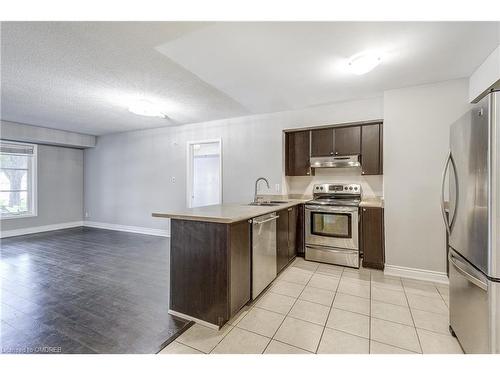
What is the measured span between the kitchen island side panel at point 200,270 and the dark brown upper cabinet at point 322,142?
243 centimetres

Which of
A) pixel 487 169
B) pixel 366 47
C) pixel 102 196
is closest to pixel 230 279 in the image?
pixel 487 169

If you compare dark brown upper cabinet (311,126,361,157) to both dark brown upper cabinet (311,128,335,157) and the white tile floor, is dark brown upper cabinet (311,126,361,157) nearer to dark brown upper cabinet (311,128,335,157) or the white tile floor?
dark brown upper cabinet (311,128,335,157)

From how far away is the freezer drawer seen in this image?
1336 mm

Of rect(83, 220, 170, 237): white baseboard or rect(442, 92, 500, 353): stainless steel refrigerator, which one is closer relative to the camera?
rect(442, 92, 500, 353): stainless steel refrigerator

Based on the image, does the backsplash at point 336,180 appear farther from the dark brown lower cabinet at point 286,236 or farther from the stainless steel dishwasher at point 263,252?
the stainless steel dishwasher at point 263,252

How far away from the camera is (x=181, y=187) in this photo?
511 cm

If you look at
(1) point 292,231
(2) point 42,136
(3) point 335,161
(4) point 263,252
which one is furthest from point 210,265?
(2) point 42,136

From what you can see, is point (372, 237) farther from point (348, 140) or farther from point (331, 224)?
point (348, 140)

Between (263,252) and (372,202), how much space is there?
2012 millimetres

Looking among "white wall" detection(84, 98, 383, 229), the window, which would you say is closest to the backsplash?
"white wall" detection(84, 98, 383, 229)

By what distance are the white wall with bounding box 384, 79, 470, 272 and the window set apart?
7.70 meters

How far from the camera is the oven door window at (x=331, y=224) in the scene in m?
3.21

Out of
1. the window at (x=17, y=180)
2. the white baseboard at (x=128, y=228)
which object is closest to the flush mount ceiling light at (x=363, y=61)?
the white baseboard at (x=128, y=228)

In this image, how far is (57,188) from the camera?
6.11 m
